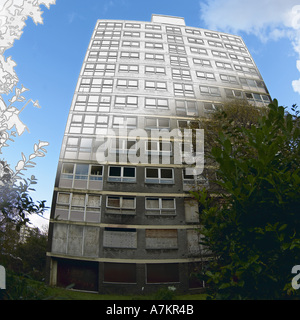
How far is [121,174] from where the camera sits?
464cm

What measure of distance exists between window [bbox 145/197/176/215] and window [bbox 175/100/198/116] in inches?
92.9

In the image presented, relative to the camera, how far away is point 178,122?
5.67 m

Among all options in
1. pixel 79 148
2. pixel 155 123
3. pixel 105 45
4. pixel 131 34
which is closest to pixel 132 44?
pixel 131 34

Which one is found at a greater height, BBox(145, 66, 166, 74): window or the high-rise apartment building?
BBox(145, 66, 166, 74): window

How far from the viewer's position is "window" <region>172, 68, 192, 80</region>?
21.0 feet

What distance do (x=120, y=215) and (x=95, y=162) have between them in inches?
46.9

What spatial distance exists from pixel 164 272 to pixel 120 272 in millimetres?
829

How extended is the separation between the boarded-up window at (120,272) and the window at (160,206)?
1.07 m

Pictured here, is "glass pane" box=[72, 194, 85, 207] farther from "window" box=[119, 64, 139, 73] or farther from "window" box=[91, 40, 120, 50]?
"window" box=[91, 40, 120, 50]

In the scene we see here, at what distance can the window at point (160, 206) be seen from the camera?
4531 millimetres

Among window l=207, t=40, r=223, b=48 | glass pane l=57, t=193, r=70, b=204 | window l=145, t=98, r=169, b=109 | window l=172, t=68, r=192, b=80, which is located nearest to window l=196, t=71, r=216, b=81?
window l=172, t=68, r=192, b=80

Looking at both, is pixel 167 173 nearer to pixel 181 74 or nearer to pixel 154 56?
pixel 181 74
